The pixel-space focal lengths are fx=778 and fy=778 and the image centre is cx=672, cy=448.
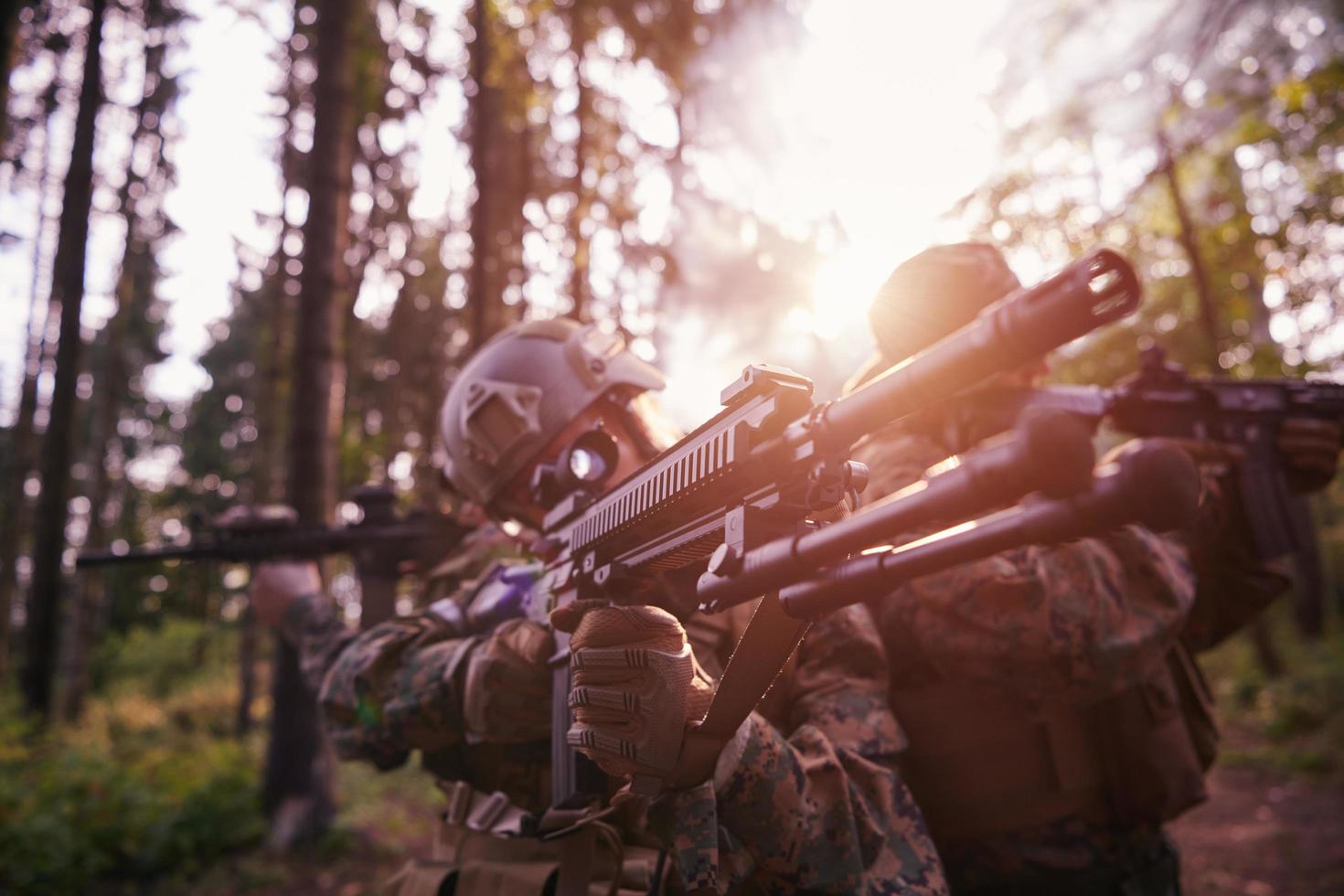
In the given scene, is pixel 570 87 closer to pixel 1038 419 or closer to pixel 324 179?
pixel 324 179

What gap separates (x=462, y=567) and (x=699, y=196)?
336 inches

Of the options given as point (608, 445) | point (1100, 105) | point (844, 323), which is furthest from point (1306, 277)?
point (608, 445)

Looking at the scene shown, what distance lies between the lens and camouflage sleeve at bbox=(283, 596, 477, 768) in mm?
2541

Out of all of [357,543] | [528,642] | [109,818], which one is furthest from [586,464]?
[109,818]

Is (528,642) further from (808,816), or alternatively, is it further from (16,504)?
(16,504)

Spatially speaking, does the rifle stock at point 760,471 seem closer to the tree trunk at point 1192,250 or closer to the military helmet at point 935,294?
the military helmet at point 935,294

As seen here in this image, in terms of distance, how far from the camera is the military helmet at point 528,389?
8.79 ft

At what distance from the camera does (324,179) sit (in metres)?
7.21

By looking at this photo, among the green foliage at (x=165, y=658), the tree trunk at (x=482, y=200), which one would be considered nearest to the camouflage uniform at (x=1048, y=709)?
the tree trunk at (x=482, y=200)

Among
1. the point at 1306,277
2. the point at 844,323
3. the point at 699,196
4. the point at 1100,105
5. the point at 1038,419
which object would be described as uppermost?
the point at 699,196

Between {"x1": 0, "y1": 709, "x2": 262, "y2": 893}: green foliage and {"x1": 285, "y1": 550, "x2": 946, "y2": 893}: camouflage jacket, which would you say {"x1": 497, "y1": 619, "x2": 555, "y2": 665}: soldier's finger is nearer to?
{"x1": 285, "y1": 550, "x2": 946, "y2": 893}: camouflage jacket

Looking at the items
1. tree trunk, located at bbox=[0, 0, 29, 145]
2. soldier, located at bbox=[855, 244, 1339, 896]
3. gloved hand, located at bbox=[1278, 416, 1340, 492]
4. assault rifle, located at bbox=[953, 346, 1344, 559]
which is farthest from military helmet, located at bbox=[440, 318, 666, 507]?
tree trunk, located at bbox=[0, 0, 29, 145]

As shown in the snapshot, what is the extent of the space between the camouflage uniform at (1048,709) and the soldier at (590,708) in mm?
303

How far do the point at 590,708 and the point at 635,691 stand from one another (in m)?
0.12
